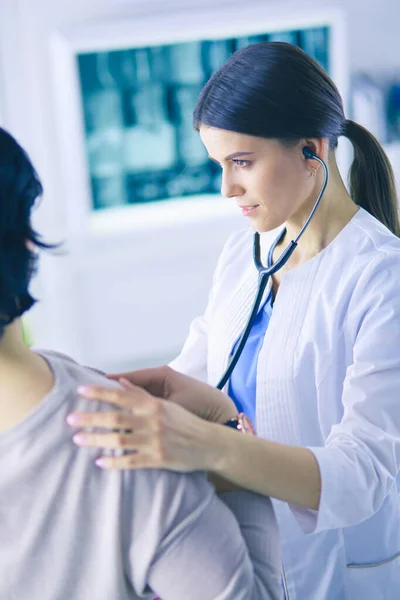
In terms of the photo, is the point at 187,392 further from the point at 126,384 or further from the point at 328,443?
the point at 328,443

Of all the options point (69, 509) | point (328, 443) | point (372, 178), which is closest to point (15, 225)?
point (69, 509)

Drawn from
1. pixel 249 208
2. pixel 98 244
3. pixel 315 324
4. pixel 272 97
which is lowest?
pixel 98 244

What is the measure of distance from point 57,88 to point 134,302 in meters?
1.08

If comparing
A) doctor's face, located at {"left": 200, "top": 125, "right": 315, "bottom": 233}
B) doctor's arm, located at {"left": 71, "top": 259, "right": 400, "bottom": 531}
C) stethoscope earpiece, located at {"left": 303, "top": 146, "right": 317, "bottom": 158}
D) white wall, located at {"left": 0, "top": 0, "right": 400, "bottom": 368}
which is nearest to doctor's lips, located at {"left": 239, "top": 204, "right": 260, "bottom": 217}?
doctor's face, located at {"left": 200, "top": 125, "right": 315, "bottom": 233}

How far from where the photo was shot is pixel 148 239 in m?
3.26

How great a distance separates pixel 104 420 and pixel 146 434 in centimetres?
5

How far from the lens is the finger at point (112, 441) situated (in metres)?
0.65

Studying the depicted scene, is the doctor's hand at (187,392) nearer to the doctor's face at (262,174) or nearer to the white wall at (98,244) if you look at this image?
the doctor's face at (262,174)

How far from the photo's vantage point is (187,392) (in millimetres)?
805

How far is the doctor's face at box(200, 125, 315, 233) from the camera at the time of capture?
1.11 meters

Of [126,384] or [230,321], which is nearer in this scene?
[126,384]

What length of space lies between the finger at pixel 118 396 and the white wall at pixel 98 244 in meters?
2.35

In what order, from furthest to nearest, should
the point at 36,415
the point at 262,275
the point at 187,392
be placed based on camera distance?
the point at 262,275, the point at 187,392, the point at 36,415

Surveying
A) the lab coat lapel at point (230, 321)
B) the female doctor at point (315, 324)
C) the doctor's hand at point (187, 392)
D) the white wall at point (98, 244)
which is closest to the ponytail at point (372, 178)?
the female doctor at point (315, 324)
